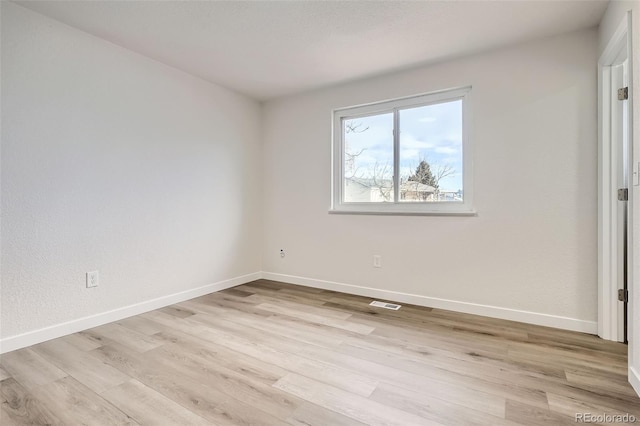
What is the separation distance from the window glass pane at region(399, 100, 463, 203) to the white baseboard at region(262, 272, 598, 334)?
97cm

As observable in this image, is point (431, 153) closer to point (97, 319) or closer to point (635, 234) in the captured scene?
point (635, 234)

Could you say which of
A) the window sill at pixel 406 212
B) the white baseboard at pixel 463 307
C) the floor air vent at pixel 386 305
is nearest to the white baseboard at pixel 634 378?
the white baseboard at pixel 463 307

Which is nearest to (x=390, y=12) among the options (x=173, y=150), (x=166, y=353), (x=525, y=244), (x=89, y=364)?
(x=525, y=244)

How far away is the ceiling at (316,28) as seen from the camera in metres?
2.12

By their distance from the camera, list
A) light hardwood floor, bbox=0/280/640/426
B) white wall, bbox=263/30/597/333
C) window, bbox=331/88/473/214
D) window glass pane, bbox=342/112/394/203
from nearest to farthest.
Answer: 1. light hardwood floor, bbox=0/280/640/426
2. white wall, bbox=263/30/597/333
3. window, bbox=331/88/473/214
4. window glass pane, bbox=342/112/394/203

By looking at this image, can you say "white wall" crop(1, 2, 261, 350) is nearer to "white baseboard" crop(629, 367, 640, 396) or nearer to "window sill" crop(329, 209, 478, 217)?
"window sill" crop(329, 209, 478, 217)

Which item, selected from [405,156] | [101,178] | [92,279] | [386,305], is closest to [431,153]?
[405,156]

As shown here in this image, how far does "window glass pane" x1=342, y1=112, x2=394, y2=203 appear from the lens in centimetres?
338

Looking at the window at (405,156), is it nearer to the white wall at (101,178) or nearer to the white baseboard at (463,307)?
the white baseboard at (463,307)

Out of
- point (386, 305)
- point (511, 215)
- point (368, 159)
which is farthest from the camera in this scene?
point (368, 159)

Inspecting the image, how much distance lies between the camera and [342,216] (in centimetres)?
357

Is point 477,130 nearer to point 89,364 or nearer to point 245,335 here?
point 245,335

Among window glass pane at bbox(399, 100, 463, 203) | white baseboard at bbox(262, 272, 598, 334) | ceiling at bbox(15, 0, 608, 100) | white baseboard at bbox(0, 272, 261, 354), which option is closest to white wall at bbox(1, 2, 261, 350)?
white baseboard at bbox(0, 272, 261, 354)

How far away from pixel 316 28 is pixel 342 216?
6.19 ft
